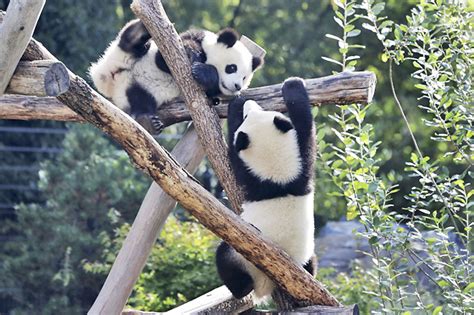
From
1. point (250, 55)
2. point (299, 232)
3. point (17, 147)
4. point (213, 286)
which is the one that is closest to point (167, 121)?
point (250, 55)

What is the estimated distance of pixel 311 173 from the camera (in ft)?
14.1

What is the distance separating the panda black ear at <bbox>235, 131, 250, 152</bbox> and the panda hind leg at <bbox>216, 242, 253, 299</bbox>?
0.46 m

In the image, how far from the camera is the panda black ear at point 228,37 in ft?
16.3

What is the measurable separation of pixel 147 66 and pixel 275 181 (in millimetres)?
1213

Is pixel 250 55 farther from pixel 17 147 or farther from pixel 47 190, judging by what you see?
pixel 17 147

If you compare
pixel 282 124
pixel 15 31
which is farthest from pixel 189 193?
pixel 15 31

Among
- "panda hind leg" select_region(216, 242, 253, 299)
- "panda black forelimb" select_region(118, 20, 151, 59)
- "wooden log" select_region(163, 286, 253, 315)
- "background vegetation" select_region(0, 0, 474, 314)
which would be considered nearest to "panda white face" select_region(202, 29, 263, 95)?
"panda black forelimb" select_region(118, 20, 151, 59)

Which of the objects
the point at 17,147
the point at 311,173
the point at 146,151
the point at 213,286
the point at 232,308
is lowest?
the point at 17,147

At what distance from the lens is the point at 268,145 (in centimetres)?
432

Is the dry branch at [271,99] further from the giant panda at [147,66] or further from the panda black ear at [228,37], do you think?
the panda black ear at [228,37]

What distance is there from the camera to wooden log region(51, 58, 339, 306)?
342cm

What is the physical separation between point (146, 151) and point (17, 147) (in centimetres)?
611

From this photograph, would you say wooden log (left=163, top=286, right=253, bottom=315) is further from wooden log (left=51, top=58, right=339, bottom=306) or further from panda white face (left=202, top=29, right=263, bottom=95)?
panda white face (left=202, top=29, right=263, bottom=95)

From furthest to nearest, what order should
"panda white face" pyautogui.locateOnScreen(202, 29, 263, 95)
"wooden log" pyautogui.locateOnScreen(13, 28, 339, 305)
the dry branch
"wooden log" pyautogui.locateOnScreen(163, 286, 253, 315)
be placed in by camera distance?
"panda white face" pyautogui.locateOnScreen(202, 29, 263, 95)
"wooden log" pyautogui.locateOnScreen(163, 286, 253, 315)
the dry branch
"wooden log" pyautogui.locateOnScreen(13, 28, 339, 305)
